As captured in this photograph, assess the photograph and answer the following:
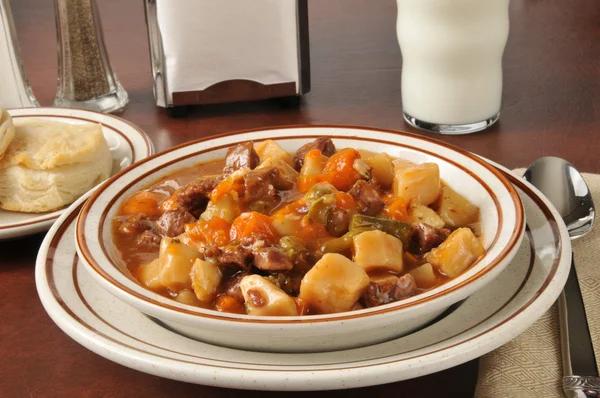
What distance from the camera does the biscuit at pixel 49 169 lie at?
221cm

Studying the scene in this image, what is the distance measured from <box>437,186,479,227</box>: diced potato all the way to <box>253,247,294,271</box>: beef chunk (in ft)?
1.35

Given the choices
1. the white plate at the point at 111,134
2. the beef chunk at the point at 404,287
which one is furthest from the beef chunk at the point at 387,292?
the white plate at the point at 111,134

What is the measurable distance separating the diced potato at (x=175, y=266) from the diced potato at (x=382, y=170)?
19.7 inches

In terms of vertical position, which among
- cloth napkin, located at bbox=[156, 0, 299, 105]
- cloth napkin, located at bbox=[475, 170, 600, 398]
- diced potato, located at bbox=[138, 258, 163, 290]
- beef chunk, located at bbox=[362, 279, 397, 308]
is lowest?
cloth napkin, located at bbox=[475, 170, 600, 398]

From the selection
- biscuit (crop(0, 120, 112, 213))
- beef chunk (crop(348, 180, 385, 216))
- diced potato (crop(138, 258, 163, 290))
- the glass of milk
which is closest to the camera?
diced potato (crop(138, 258, 163, 290))

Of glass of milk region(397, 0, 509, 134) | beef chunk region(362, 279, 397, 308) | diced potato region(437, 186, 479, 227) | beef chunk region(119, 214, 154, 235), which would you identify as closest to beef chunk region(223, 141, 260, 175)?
beef chunk region(119, 214, 154, 235)

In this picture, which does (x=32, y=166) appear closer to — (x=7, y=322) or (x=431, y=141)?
(x=7, y=322)

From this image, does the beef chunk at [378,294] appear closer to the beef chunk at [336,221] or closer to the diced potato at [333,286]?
the diced potato at [333,286]

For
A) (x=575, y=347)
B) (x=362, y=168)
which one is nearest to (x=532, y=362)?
(x=575, y=347)

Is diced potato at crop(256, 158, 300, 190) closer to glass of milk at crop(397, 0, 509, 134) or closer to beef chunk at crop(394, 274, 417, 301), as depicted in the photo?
beef chunk at crop(394, 274, 417, 301)

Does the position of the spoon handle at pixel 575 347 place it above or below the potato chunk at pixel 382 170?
below

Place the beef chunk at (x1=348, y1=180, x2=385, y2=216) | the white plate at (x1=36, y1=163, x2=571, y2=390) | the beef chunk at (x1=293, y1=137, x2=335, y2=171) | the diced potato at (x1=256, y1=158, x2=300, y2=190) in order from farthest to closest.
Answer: the beef chunk at (x1=293, y1=137, x2=335, y2=171)
the diced potato at (x1=256, y1=158, x2=300, y2=190)
the beef chunk at (x1=348, y1=180, x2=385, y2=216)
the white plate at (x1=36, y1=163, x2=571, y2=390)

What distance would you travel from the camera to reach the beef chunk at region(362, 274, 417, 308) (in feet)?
4.81

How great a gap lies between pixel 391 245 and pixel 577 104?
1629mm
